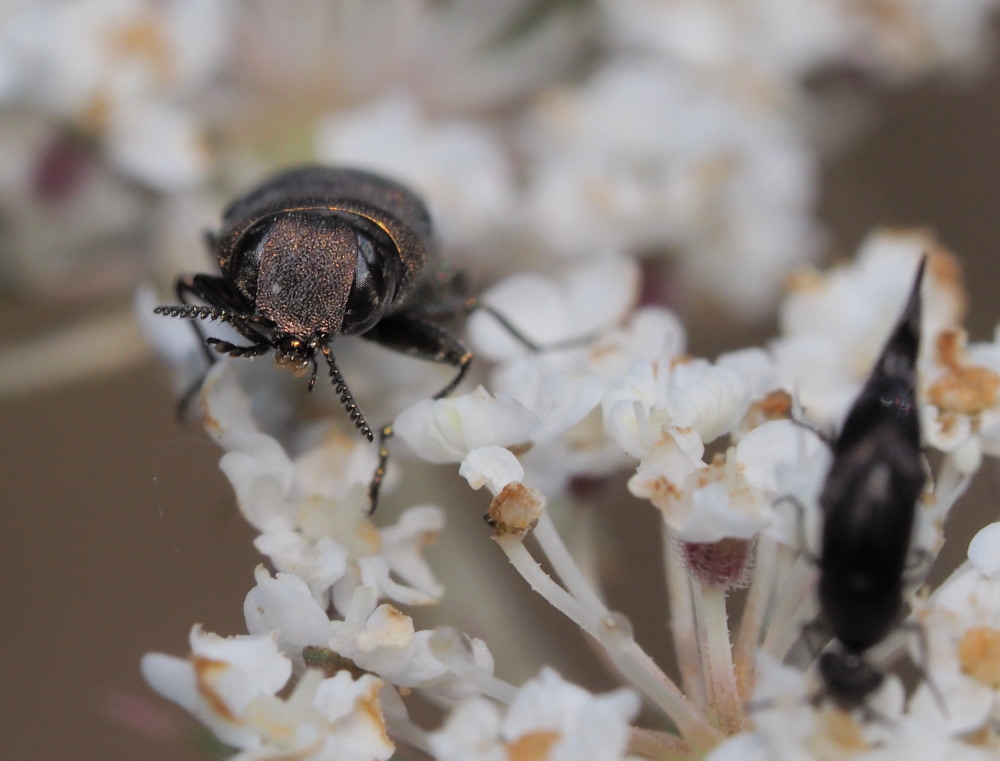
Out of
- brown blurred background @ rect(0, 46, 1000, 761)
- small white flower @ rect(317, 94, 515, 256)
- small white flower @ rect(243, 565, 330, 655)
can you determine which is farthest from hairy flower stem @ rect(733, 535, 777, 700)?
brown blurred background @ rect(0, 46, 1000, 761)

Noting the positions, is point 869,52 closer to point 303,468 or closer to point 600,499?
point 600,499

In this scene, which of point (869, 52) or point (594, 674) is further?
point (869, 52)

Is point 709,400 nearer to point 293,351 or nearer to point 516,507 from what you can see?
point 516,507

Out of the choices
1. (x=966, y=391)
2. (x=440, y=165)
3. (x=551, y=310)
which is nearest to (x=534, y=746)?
(x=966, y=391)

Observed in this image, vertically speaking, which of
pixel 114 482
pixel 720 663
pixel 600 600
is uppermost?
pixel 114 482

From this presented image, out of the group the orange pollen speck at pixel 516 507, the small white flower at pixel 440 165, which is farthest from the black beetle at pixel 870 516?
the small white flower at pixel 440 165

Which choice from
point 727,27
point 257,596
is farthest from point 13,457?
point 257,596
